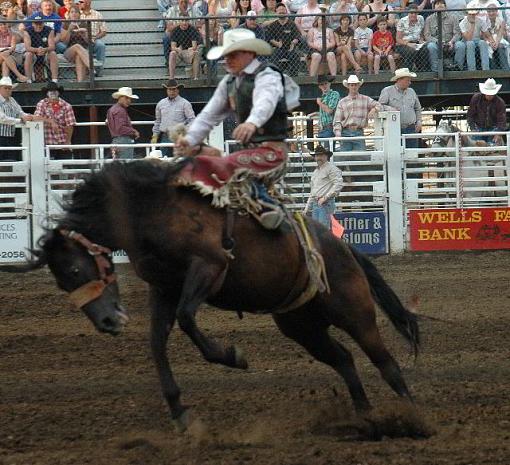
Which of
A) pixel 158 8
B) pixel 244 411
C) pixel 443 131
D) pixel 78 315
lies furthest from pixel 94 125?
pixel 244 411

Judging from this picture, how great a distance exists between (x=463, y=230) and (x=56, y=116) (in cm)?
574

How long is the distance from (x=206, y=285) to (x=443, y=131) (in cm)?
1097

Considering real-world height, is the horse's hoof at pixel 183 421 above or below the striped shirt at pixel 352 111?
below

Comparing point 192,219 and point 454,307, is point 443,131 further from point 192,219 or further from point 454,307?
point 192,219

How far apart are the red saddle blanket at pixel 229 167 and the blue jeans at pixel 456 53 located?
1093 centimetres

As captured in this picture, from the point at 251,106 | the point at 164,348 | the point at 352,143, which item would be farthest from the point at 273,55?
the point at 164,348

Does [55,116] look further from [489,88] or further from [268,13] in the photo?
[489,88]

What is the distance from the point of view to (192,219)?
19.7 feet

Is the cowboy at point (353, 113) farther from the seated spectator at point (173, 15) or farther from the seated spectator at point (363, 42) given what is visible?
the seated spectator at point (173, 15)

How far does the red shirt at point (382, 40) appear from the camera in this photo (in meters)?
16.6

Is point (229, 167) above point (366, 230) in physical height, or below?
above

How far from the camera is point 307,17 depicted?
16.6 m

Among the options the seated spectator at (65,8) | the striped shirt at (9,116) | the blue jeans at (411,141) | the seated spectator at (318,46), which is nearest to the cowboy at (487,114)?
the blue jeans at (411,141)

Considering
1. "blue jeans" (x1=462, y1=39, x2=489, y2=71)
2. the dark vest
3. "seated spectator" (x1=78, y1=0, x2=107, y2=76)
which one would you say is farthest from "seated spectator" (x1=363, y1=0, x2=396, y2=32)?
the dark vest
